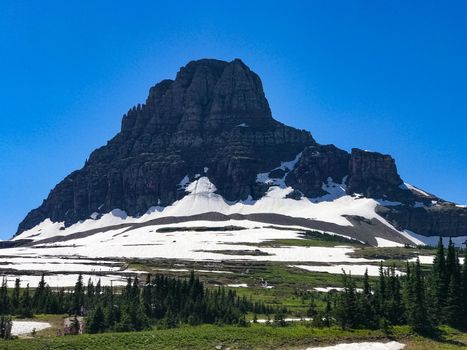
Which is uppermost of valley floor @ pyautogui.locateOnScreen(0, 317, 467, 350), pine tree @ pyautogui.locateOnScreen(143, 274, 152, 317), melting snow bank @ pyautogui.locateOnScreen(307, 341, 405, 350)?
pine tree @ pyautogui.locateOnScreen(143, 274, 152, 317)

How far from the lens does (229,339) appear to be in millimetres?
56031

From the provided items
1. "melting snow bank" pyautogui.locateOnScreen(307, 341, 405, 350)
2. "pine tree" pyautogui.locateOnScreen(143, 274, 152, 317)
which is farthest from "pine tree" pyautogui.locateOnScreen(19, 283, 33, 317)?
"melting snow bank" pyautogui.locateOnScreen(307, 341, 405, 350)

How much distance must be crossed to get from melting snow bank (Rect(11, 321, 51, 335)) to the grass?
43.0 feet

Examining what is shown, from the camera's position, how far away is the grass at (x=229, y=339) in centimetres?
5138

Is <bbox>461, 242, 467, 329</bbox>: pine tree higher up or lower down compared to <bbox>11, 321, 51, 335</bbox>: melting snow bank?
higher up

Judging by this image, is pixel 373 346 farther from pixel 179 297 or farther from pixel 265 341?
pixel 179 297

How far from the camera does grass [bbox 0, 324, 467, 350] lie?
5138 centimetres

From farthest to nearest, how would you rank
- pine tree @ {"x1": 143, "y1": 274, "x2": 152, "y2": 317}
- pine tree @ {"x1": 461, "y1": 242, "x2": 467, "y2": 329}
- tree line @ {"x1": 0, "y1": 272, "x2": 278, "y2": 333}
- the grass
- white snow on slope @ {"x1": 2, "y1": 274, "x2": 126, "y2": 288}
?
white snow on slope @ {"x1": 2, "y1": 274, "x2": 126, "y2": 288}
pine tree @ {"x1": 143, "y1": 274, "x2": 152, "y2": 317}
pine tree @ {"x1": 461, "y1": 242, "x2": 467, "y2": 329}
tree line @ {"x1": 0, "y1": 272, "x2": 278, "y2": 333}
the grass

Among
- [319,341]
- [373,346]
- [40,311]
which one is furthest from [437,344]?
[40,311]

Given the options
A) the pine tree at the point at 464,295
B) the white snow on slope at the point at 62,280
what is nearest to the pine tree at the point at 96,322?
the pine tree at the point at 464,295

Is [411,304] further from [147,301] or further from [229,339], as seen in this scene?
[147,301]

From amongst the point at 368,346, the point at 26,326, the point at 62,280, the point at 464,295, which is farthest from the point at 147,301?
the point at 62,280

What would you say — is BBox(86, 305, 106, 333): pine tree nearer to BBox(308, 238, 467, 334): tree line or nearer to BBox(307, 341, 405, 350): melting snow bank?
BBox(308, 238, 467, 334): tree line

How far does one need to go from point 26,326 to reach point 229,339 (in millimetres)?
30385
